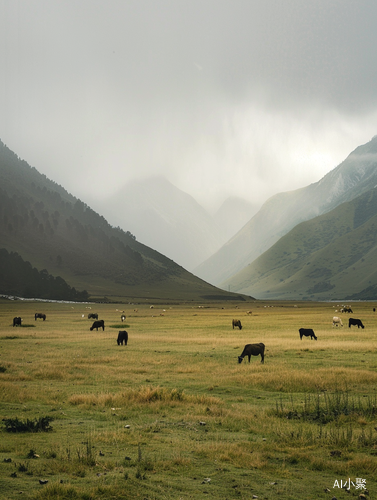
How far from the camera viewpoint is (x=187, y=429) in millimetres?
15836

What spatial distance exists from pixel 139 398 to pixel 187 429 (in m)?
4.70

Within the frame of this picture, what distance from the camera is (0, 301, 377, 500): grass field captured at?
10523 millimetres

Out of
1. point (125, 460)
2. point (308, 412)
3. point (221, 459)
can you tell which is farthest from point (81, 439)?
point (308, 412)

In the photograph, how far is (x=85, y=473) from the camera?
436 inches

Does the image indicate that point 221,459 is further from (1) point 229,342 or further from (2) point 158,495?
(1) point 229,342

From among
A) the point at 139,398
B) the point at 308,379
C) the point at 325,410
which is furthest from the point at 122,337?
the point at 325,410

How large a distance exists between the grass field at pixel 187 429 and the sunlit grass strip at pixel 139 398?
0.21 ft

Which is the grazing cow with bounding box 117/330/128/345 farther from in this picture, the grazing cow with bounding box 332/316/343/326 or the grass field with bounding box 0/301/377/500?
the grazing cow with bounding box 332/316/343/326

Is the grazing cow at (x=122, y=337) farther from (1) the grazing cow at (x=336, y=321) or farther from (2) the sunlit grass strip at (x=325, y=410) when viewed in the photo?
(1) the grazing cow at (x=336, y=321)

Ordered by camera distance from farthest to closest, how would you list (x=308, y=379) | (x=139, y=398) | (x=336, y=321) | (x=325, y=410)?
(x=336, y=321)
(x=308, y=379)
(x=139, y=398)
(x=325, y=410)

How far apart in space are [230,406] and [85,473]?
30.4 feet

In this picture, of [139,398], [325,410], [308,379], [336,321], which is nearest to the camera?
[325,410]

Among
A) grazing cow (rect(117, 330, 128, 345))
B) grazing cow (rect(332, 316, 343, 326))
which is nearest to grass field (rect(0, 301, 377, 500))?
grazing cow (rect(117, 330, 128, 345))

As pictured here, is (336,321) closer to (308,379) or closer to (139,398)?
(308,379)
